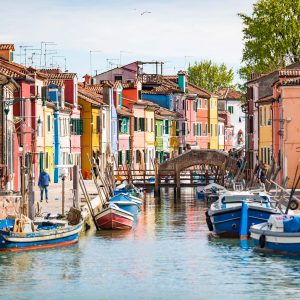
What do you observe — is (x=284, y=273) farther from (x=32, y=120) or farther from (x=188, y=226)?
(x=32, y=120)

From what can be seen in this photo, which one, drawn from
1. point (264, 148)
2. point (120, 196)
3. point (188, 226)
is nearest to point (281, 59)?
point (264, 148)

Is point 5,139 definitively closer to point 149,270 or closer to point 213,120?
point 149,270

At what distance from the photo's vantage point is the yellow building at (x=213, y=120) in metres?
136

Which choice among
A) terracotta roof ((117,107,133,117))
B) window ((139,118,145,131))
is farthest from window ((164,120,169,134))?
terracotta roof ((117,107,133,117))

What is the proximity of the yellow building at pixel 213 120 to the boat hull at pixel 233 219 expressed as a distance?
80786mm

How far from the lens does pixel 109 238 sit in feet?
176

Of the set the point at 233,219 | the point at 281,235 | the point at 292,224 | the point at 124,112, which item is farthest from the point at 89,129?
the point at 292,224

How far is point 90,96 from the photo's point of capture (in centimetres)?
9931

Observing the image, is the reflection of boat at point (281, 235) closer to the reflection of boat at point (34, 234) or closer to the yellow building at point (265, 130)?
the reflection of boat at point (34, 234)

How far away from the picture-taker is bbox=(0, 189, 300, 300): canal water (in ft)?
126

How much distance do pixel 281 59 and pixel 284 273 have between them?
51573 millimetres

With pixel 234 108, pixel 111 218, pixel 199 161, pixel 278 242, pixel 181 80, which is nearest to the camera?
pixel 278 242

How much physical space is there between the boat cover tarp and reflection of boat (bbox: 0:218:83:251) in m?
7.99

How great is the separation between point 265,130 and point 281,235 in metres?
37.4
